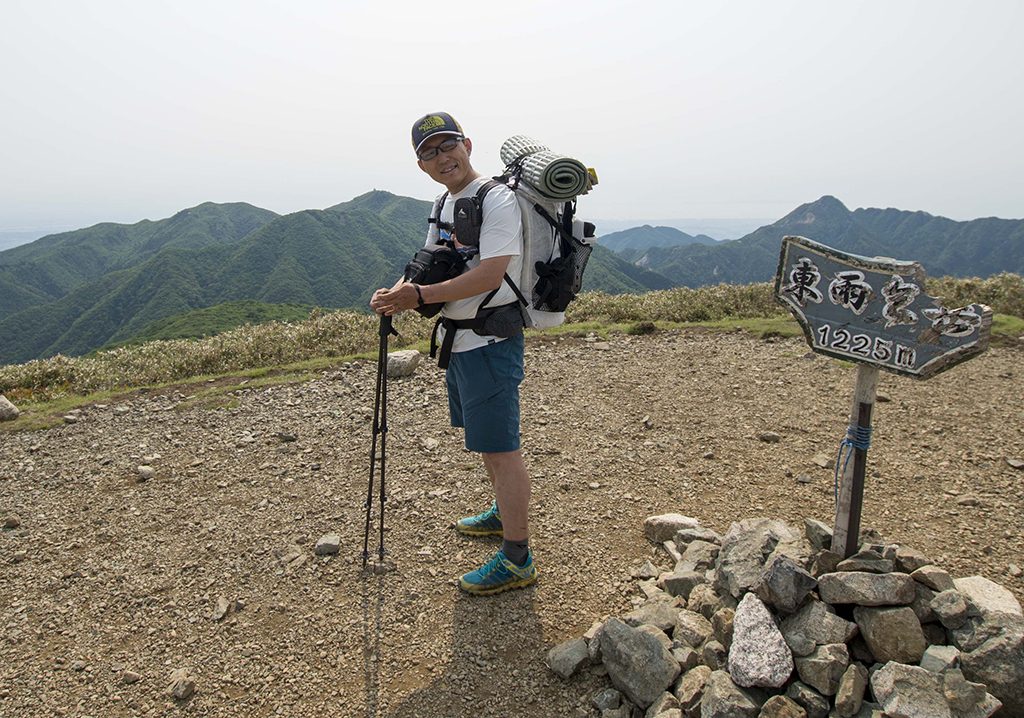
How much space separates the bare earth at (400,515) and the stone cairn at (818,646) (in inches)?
13.7

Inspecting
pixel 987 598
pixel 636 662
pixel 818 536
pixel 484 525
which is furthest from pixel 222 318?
pixel 987 598

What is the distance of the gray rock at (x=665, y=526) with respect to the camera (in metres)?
4.85

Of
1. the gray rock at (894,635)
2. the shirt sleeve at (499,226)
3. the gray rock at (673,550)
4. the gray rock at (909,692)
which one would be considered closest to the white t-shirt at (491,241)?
the shirt sleeve at (499,226)

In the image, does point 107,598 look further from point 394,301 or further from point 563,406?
point 563,406

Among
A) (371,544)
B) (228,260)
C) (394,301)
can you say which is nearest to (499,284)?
(394,301)

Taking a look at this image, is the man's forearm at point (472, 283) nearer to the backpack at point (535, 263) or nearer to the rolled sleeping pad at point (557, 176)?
the backpack at point (535, 263)

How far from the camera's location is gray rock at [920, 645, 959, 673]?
2.80 metres

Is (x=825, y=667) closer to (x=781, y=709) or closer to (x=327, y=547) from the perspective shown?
(x=781, y=709)

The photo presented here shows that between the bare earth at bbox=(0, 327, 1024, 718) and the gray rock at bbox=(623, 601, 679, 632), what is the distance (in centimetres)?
38

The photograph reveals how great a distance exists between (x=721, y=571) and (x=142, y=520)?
17.0 ft

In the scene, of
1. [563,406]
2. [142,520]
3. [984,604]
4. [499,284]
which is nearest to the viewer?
[984,604]

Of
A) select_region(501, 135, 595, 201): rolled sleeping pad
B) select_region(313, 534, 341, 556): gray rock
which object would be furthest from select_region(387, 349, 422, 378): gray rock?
select_region(501, 135, 595, 201): rolled sleeping pad

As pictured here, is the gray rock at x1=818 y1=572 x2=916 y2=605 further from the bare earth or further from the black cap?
the black cap

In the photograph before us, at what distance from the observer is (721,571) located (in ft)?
12.3
